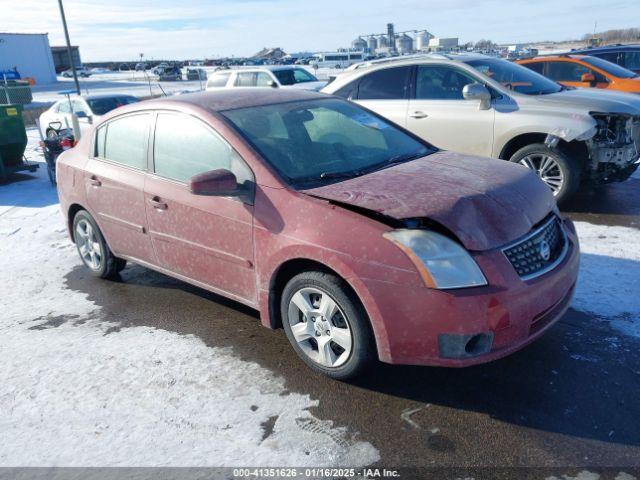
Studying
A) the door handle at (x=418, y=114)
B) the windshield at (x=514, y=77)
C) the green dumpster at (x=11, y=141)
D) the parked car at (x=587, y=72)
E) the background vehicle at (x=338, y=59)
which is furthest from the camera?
the background vehicle at (x=338, y=59)

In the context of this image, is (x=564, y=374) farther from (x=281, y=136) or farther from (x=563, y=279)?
(x=281, y=136)

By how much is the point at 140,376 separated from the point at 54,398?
0.49m

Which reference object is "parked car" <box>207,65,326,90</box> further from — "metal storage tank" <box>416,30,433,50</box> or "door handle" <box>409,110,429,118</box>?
"metal storage tank" <box>416,30,433,50</box>

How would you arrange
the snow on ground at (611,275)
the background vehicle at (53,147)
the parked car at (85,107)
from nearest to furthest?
the snow on ground at (611,275)
the background vehicle at (53,147)
the parked car at (85,107)

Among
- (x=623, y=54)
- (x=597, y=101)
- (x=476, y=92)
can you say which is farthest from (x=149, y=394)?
(x=623, y=54)

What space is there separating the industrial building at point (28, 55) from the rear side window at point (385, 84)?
183 feet

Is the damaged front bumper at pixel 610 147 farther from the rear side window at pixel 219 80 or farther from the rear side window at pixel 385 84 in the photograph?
the rear side window at pixel 219 80

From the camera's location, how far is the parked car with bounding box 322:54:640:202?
19.4 feet

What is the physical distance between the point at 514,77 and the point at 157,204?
16.4ft

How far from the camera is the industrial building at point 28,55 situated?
53.0 metres

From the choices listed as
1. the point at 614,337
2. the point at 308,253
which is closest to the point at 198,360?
the point at 308,253

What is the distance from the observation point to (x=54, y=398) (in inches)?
125

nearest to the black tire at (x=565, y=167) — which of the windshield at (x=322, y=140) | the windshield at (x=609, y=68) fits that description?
the windshield at (x=322, y=140)

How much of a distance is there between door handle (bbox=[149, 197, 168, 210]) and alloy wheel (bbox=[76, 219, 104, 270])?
115 cm
